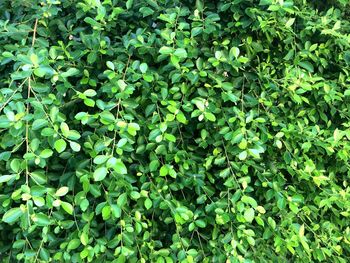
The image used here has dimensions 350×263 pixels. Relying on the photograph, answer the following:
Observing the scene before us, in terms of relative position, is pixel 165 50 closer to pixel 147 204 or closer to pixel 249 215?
pixel 147 204

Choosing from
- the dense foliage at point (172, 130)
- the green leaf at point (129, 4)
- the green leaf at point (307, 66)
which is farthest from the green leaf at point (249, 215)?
the green leaf at point (129, 4)

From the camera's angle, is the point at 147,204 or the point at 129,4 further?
the point at 129,4

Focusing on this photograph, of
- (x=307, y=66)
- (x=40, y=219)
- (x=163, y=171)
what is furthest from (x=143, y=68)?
(x=307, y=66)

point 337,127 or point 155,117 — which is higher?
point 155,117

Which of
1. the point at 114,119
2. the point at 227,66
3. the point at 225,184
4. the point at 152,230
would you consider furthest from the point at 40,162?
the point at 227,66

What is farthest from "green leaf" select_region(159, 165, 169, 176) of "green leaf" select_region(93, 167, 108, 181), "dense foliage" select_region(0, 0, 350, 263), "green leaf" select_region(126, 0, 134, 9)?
"green leaf" select_region(126, 0, 134, 9)

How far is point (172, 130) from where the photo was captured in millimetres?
1851

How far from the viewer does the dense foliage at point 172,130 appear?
1.65 meters

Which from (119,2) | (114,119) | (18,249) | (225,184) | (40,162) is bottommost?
(18,249)

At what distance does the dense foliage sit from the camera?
165 cm

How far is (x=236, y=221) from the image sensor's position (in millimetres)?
1857

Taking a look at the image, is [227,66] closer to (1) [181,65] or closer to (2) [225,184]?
(1) [181,65]

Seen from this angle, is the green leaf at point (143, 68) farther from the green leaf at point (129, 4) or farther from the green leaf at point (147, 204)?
the green leaf at point (147, 204)

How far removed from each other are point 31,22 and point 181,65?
799 mm
